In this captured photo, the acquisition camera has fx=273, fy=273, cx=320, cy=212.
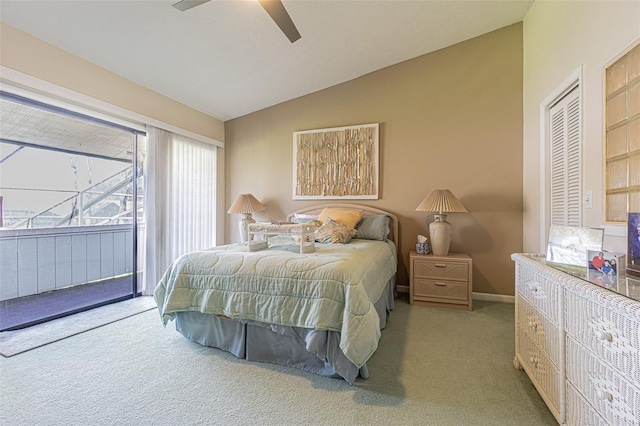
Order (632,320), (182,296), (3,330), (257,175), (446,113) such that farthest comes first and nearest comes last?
1. (257,175)
2. (446,113)
3. (3,330)
4. (182,296)
5. (632,320)

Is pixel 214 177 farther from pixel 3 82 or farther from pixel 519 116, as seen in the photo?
pixel 519 116

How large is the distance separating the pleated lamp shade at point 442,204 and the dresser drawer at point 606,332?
1.85 m

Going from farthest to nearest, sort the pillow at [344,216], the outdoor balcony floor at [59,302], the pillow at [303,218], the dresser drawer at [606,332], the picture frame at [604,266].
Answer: the pillow at [303,218] < the pillow at [344,216] < the outdoor balcony floor at [59,302] < the picture frame at [604,266] < the dresser drawer at [606,332]

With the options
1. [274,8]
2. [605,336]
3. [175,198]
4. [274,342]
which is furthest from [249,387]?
[175,198]

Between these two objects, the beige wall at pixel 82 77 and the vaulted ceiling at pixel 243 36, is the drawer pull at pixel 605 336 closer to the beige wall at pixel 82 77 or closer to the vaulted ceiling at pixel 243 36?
the vaulted ceiling at pixel 243 36

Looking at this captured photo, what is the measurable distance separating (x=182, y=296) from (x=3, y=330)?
1780mm

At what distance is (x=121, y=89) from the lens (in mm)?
2961

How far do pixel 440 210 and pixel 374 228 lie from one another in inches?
29.6

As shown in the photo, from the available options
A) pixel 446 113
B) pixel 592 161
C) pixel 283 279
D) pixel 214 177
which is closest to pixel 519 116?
pixel 446 113

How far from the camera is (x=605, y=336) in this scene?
3.14 ft

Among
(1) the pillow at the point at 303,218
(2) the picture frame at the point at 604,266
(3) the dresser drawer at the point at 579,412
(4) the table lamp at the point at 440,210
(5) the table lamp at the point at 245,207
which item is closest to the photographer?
(3) the dresser drawer at the point at 579,412

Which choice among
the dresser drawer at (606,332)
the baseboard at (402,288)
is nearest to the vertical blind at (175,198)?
the baseboard at (402,288)

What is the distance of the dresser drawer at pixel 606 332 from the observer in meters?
0.84

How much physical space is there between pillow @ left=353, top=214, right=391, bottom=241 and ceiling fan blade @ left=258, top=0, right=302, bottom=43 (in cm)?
206
